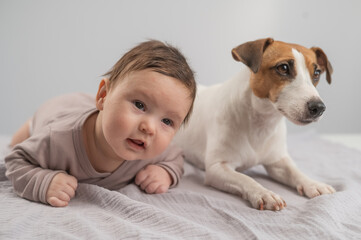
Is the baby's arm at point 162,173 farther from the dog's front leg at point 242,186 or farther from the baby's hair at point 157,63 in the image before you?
the baby's hair at point 157,63

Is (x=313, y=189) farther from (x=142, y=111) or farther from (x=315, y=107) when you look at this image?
(x=142, y=111)

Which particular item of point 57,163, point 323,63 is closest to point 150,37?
point 323,63

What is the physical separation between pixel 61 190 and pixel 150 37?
198 cm

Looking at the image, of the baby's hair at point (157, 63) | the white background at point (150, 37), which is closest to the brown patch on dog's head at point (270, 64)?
the baby's hair at point (157, 63)

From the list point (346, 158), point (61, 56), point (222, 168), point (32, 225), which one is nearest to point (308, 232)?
point (222, 168)

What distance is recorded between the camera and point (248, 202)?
51.0 inches

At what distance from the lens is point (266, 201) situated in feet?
4.01

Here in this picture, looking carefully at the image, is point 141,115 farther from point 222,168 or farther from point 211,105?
point 211,105

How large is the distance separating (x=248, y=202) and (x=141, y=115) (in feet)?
1.71

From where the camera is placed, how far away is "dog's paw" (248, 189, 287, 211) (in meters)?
1.20

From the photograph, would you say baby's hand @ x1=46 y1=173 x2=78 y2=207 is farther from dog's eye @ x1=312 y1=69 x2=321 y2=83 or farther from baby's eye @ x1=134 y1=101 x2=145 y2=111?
dog's eye @ x1=312 y1=69 x2=321 y2=83

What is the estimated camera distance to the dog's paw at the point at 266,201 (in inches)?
47.4

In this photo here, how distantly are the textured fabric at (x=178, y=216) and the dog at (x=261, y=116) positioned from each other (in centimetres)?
7

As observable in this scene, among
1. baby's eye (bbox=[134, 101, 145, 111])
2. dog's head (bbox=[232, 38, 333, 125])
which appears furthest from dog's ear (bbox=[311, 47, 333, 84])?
baby's eye (bbox=[134, 101, 145, 111])
